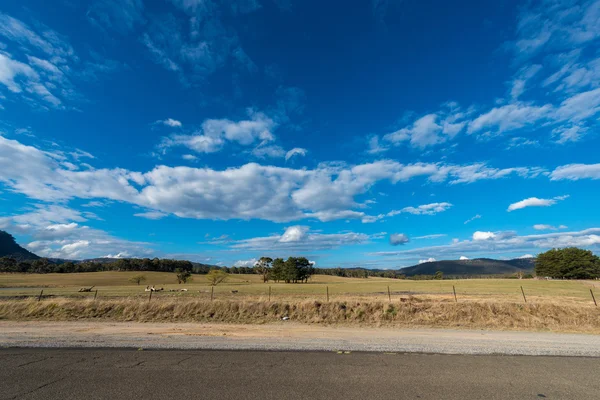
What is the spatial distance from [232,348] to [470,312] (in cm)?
1646

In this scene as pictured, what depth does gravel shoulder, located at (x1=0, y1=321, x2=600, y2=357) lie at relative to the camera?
34.6ft

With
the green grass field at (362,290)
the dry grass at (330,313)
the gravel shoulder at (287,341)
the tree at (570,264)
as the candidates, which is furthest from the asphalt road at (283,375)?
the tree at (570,264)

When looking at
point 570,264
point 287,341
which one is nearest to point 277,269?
point 570,264

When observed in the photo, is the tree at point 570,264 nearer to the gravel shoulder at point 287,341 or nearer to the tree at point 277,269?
the tree at point 277,269

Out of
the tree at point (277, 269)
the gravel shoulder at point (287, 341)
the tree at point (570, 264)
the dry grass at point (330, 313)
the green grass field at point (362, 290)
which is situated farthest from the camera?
the tree at point (277, 269)

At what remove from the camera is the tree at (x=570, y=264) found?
113 metres

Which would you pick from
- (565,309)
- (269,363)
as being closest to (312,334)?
(269,363)

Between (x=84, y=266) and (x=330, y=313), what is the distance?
174883 mm

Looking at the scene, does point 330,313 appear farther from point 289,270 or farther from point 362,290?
point 289,270

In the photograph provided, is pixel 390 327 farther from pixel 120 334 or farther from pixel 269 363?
pixel 120 334

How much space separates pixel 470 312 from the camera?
19844 millimetres

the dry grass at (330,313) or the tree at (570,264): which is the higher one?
the tree at (570,264)

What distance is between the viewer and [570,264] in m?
116

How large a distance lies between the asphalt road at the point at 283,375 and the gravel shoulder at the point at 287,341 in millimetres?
938
